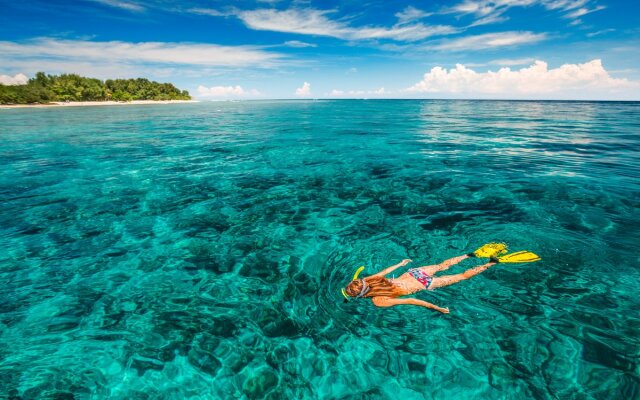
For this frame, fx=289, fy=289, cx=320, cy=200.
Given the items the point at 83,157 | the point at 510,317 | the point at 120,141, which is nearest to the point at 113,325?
the point at 510,317

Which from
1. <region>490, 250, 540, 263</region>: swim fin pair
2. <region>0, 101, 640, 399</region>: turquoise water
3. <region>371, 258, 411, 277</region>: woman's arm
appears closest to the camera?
<region>0, 101, 640, 399</region>: turquoise water

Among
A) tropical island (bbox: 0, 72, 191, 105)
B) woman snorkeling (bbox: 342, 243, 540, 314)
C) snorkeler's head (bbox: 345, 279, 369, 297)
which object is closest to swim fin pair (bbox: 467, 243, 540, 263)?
woman snorkeling (bbox: 342, 243, 540, 314)

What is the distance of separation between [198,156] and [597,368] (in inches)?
1032

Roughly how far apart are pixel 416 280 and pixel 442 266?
1327 millimetres

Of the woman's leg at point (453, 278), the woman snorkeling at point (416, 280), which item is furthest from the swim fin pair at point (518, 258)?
the woman's leg at point (453, 278)

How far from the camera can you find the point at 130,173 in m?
19.6

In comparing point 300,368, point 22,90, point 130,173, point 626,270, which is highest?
point 22,90

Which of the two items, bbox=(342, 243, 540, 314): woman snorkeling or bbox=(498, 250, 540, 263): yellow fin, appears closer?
bbox=(342, 243, 540, 314): woman snorkeling

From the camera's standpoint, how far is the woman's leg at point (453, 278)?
26.0ft

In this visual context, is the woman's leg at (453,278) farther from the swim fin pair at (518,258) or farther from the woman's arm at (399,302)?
the woman's arm at (399,302)

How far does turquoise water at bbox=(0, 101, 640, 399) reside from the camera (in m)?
5.71

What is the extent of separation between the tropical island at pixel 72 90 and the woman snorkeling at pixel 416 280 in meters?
162

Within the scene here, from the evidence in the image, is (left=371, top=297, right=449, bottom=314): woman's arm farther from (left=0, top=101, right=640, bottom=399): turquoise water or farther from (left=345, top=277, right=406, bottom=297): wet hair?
(left=0, top=101, right=640, bottom=399): turquoise water

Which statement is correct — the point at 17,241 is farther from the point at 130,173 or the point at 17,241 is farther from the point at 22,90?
the point at 22,90
